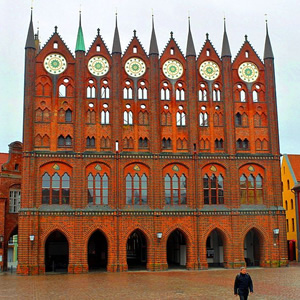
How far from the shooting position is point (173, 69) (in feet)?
175

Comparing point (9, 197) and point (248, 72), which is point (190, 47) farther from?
point (9, 197)

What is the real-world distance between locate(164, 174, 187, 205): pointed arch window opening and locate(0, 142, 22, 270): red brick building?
657 inches

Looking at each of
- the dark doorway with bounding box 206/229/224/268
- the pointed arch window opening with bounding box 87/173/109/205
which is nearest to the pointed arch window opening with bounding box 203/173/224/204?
the dark doorway with bounding box 206/229/224/268

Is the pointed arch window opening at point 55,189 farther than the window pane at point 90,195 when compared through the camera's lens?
No

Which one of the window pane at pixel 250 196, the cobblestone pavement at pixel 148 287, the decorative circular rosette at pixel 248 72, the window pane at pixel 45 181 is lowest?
the cobblestone pavement at pixel 148 287

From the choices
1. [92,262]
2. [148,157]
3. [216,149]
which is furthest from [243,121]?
[92,262]

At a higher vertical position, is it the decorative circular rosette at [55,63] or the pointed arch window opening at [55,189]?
the decorative circular rosette at [55,63]

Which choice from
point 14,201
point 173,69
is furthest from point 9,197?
point 173,69

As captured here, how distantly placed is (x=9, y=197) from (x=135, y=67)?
1935 cm

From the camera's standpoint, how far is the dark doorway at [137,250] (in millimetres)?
62662

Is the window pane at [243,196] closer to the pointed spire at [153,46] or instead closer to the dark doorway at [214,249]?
the dark doorway at [214,249]

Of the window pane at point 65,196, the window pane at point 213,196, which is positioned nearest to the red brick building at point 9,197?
the window pane at point 65,196

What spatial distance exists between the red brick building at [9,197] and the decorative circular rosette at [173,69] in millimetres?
18586

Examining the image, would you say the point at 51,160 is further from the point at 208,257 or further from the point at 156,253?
the point at 208,257
